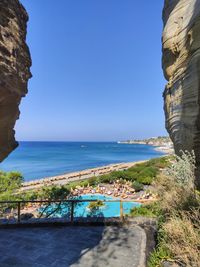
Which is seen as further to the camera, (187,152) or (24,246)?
(187,152)

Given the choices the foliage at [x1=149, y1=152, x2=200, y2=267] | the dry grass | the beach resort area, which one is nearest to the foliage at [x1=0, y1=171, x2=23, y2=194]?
the beach resort area

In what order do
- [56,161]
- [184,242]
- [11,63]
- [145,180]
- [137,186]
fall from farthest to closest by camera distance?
[56,161], [145,180], [137,186], [184,242], [11,63]

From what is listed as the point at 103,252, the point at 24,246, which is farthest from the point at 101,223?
the point at 24,246

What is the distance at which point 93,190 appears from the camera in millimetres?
24734

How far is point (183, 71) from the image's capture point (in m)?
6.59

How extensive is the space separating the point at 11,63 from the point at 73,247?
4.39 m

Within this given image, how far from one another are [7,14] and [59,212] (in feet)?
25.4

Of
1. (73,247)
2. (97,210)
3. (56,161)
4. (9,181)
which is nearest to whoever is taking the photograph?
(73,247)

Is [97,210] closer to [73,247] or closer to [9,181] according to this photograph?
[73,247]

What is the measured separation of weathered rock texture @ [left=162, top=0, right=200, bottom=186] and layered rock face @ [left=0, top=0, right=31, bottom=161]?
3493 millimetres

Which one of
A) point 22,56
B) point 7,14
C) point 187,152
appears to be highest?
point 7,14

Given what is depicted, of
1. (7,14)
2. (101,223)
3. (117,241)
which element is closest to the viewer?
(7,14)

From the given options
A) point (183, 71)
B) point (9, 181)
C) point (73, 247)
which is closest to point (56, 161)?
point (9, 181)

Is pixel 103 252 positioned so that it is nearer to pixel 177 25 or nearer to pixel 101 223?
pixel 101 223
